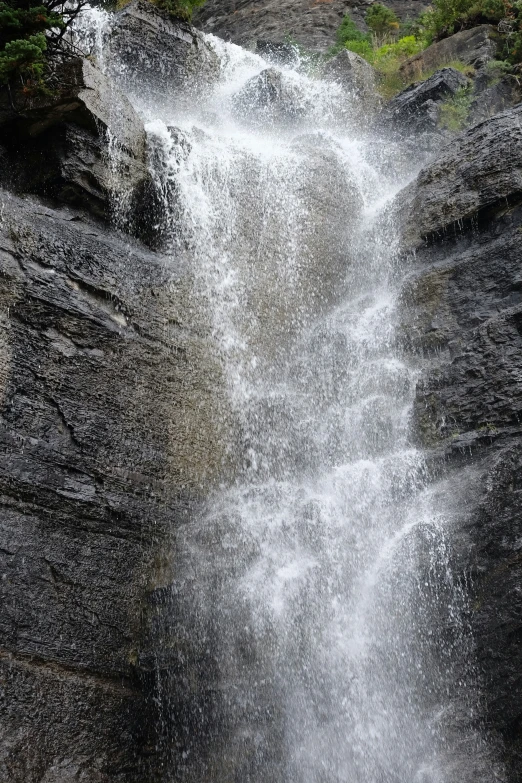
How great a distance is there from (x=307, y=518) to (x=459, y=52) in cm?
1234

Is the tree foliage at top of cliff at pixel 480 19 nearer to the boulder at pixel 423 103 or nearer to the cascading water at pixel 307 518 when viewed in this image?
the boulder at pixel 423 103

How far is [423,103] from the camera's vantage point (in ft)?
45.1

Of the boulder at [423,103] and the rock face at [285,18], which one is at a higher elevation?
the rock face at [285,18]

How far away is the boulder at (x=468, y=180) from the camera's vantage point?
9405 millimetres

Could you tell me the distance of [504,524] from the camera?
21.7ft

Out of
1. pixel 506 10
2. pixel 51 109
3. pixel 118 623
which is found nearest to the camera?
pixel 118 623

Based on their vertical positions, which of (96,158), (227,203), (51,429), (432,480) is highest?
(96,158)

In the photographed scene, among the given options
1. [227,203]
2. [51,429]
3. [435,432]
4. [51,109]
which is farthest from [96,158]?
[435,432]

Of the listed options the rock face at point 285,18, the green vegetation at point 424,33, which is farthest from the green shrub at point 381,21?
the rock face at point 285,18

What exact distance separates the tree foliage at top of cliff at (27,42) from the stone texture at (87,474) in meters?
1.83

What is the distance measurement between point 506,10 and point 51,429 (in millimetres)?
13666

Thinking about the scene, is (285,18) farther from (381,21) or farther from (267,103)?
(267,103)

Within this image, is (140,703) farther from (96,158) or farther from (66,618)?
(96,158)

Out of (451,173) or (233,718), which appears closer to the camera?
(233,718)
